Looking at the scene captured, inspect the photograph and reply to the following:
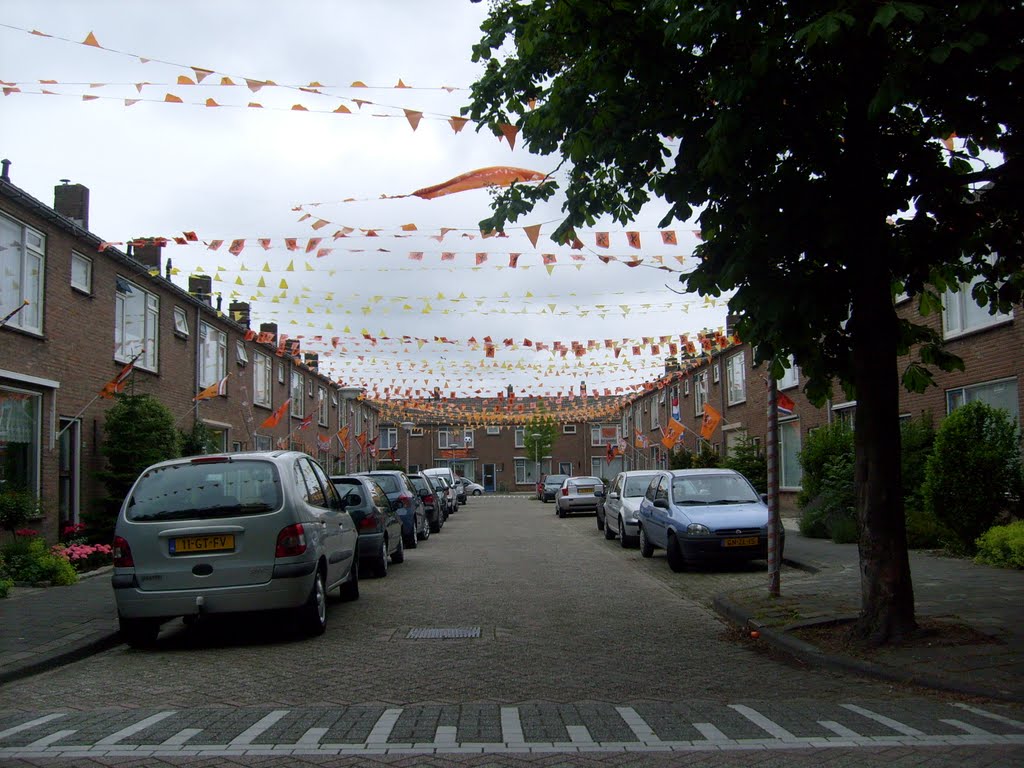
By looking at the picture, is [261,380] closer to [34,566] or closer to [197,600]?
[34,566]

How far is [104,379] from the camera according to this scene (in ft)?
57.8

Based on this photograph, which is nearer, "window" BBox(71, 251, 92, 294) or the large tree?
the large tree

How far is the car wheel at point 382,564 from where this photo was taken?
13.7m

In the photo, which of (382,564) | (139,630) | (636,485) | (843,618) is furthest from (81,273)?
(843,618)

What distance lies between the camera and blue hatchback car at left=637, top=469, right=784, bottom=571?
13578 millimetres

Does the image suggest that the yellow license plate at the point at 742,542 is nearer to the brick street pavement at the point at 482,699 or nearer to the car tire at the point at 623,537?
the brick street pavement at the point at 482,699

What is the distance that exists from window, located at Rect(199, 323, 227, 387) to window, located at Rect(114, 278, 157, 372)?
9.94 ft

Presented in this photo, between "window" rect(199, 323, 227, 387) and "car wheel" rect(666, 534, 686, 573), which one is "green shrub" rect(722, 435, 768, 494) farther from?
"window" rect(199, 323, 227, 387)

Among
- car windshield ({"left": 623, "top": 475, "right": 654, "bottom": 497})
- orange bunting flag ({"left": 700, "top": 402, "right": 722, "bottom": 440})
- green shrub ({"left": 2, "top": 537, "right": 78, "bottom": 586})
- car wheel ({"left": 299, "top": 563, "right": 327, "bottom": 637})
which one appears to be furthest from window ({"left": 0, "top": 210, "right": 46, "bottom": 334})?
orange bunting flag ({"left": 700, "top": 402, "right": 722, "bottom": 440})

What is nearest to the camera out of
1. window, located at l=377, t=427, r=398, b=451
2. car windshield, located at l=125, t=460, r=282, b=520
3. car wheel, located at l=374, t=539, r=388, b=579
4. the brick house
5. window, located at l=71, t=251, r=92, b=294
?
car windshield, located at l=125, t=460, r=282, b=520

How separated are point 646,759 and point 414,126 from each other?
771 centimetres

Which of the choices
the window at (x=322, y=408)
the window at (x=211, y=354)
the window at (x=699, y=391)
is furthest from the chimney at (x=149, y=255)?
the window at (x=699, y=391)

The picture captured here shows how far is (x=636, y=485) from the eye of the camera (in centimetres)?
1953

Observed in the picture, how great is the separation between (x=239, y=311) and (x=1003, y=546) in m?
22.0
